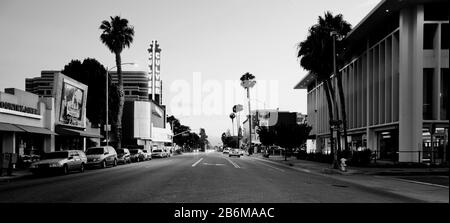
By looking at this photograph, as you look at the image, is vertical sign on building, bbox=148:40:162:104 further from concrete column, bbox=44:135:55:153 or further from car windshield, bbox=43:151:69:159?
car windshield, bbox=43:151:69:159

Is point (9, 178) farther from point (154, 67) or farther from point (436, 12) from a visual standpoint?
point (154, 67)

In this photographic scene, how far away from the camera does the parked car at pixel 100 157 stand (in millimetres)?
33875

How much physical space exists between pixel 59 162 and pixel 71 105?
1739 centimetres

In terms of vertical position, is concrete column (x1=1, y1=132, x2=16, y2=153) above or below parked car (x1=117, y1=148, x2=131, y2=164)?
above

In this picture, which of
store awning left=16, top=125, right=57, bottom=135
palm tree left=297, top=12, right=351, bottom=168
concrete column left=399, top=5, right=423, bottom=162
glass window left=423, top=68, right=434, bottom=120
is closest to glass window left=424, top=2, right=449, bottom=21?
concrete column left=399, top=5, right=423, bottom=162

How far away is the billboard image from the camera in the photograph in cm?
4022

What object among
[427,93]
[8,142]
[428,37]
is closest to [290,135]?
[427,93]

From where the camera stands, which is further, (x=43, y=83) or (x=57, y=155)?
(x=43, y=83)

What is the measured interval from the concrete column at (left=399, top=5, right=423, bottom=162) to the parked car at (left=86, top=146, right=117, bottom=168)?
80.6 ft

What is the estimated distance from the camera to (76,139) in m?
47.6

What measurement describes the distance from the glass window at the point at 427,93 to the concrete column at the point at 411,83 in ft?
3.75

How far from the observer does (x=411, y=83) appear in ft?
115

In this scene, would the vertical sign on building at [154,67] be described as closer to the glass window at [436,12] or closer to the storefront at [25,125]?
the storefront at [25,125]
